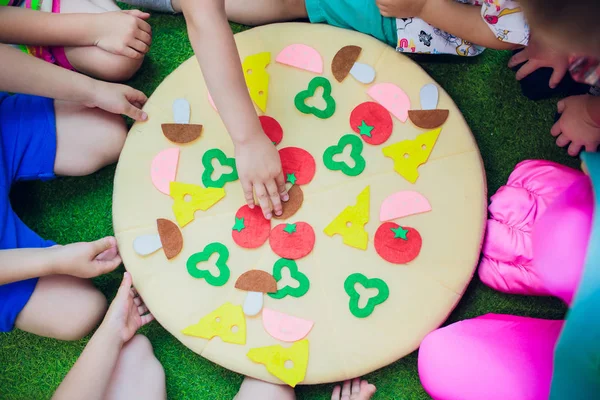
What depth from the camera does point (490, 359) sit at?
85 cm

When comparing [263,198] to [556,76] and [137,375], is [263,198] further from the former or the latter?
[556,76]

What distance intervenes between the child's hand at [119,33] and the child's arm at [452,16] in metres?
0.51

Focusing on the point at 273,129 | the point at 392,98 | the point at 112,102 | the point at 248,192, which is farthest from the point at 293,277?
the point at 112,102

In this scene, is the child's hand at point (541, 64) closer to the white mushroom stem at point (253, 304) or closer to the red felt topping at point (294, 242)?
the red felt topping at point (294, 242)

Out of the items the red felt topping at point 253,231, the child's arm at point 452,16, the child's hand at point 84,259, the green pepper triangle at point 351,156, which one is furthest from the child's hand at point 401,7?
the child's hand at point 84,259

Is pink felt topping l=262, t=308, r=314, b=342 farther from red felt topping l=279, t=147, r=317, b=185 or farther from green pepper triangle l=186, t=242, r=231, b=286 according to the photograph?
red felt topping l=279, t=147, r=317, b=185

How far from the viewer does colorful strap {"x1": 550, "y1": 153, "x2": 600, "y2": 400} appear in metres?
0.56

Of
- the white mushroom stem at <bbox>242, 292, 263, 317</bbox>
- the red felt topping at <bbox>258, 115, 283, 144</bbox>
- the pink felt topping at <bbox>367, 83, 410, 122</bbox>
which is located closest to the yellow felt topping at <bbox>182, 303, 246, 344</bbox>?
the white mushroom stem at <bbox>242, 292, 263, 317</bbox>

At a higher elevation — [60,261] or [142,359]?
[60,261]

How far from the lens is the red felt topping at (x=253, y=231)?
3.08 ft

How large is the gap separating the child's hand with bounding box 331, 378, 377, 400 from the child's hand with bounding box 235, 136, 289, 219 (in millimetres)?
382

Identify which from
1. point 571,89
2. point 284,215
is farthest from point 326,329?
point 571,89

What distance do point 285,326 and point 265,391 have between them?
14cm

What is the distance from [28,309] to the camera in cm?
97
